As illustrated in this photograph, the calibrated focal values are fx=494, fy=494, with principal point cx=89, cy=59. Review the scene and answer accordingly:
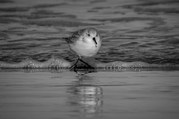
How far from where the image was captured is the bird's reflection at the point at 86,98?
452 cm

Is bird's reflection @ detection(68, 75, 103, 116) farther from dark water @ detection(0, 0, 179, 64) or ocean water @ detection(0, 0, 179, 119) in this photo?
dark water @ detection(0, 0, 179, 64)

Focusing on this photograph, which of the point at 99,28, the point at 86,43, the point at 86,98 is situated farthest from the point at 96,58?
the point at 86,98

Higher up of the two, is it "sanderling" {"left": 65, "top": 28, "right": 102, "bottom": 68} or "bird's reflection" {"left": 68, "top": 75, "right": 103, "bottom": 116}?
"sanderling" {"left": 65, "top": 28, "right": 102, "bottom": 68}

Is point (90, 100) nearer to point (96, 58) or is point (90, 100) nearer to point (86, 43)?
point (86, 43)

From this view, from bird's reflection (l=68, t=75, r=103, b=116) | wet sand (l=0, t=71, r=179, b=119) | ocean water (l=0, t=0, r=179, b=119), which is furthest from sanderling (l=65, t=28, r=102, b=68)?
bird's reflection (l=68, t=75, r=103, b=116)

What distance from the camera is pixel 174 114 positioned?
428 centimetres

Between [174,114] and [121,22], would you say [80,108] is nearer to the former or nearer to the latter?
[174,114]

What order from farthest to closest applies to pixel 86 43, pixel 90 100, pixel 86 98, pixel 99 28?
pixel 99 28, pixel 86 43, pixel 86 98, pixel 90 100

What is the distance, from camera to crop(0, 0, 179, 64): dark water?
42.3 ft

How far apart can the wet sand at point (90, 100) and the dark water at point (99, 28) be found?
5.19 meters

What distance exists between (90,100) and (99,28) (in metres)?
10.8

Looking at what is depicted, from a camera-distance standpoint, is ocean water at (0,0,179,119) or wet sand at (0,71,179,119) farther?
ocean water at (0,0,179,119)

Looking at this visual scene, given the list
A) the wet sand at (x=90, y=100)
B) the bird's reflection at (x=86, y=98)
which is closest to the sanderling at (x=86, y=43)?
the wet sand at (x=90, y=100)

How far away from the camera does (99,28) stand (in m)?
15.9
